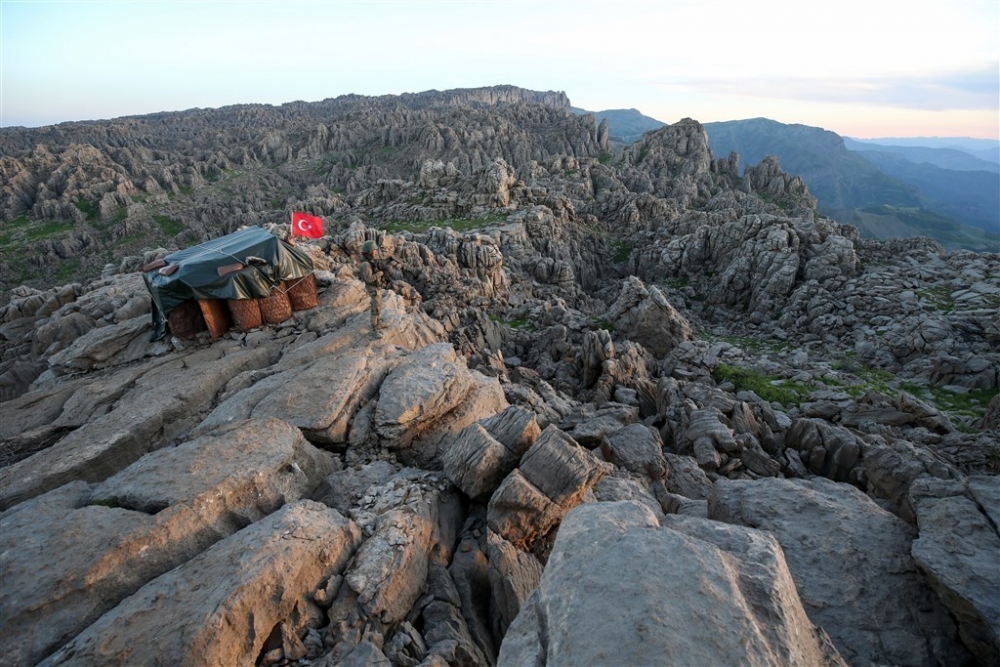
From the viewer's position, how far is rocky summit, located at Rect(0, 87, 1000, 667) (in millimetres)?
6246

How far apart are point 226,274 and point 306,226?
3565 mm

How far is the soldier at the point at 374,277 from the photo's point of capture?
53.3ft

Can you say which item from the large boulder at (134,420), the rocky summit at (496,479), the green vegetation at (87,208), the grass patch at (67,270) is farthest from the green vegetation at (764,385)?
the green vegetation at (87,208)

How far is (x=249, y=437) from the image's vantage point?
10211 mm

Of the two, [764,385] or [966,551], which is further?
[764,385]

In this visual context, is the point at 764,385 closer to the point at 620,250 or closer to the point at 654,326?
the point at 654,326

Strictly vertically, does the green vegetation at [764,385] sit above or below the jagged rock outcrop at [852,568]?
below

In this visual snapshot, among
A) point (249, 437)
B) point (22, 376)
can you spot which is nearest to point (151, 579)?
point (249, 437)

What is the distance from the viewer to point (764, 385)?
73.4ft

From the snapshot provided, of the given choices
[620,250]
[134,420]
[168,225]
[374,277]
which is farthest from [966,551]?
[168,225]

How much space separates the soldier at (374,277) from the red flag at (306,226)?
6.33 ft

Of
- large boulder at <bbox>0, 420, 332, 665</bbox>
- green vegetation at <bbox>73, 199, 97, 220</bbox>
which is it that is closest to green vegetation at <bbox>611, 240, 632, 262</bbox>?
large boulder at <bbox>0, 420, 332, 665</bbox>

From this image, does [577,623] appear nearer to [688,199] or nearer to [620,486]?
[620,486]

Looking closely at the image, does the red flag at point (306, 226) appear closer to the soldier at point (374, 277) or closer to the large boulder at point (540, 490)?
the soldier at point (374, 277)
